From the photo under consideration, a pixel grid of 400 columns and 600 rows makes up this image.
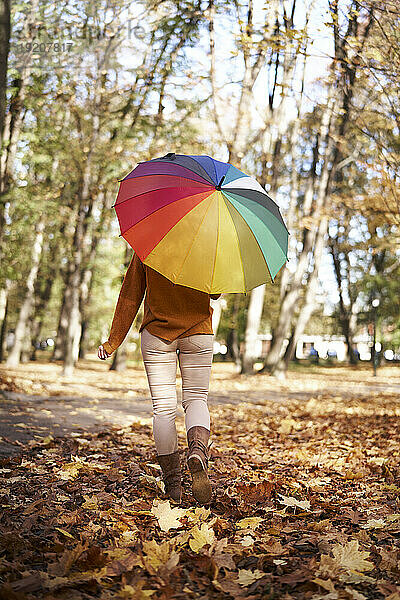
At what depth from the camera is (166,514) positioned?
367 centimetres

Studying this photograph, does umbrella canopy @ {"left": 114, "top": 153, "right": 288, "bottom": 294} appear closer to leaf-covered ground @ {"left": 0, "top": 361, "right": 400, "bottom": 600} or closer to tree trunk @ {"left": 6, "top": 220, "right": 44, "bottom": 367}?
leaf-covered ground @ {"left": 0, "top": 361, "right": 400, "bottom": 600}

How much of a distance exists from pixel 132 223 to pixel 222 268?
667 mm

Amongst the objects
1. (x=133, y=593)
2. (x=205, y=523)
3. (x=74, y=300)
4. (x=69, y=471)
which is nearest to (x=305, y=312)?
(x=74, y=300)

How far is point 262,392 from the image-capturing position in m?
15.0

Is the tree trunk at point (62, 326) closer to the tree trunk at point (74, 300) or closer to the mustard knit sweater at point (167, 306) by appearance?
the tree trunk at point (74, 300)

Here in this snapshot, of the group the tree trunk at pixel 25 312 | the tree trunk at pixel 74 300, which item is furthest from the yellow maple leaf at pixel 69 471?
the tree trunk at pixel 25 312

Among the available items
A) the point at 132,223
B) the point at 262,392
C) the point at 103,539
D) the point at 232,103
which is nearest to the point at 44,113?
the point at 232,103

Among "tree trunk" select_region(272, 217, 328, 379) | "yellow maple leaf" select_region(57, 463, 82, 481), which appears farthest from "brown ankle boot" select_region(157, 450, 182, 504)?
"tree trunk" select_region(272, 217, 328, 379)

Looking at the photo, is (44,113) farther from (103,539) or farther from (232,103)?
(103,539)

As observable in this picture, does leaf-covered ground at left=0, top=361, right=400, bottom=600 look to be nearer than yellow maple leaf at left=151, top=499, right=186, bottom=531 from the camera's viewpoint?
Yes

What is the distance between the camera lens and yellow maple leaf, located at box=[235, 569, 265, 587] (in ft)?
9.08

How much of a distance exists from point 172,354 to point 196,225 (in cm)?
90

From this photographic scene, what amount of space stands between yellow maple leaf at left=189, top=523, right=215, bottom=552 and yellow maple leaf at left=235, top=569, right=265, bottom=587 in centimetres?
35

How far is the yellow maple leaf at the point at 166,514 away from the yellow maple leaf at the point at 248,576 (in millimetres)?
728
